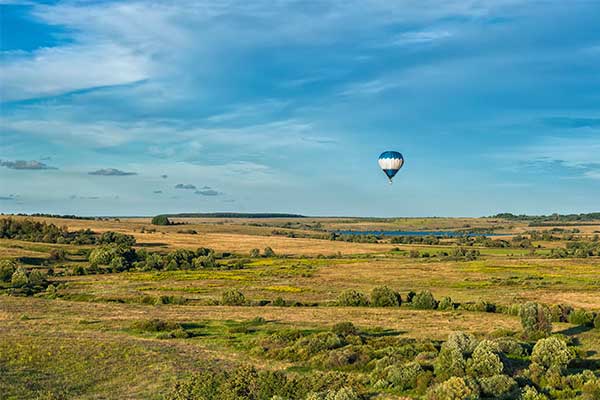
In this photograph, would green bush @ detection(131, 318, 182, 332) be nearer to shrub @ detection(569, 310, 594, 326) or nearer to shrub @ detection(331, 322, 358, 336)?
shrub @ detection(331, 322, 358, 336)

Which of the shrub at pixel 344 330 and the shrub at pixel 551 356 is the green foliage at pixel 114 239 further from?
the shrub at pixel 551 356

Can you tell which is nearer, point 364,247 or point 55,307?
point 55,307

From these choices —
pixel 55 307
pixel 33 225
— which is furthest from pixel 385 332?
pixel 33 225

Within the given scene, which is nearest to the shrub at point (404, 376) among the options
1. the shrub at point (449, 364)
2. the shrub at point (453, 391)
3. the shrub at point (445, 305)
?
the shrub at point (449, 364)

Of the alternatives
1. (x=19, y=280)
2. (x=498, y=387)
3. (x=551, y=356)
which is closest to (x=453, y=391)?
(x=498, y=387)

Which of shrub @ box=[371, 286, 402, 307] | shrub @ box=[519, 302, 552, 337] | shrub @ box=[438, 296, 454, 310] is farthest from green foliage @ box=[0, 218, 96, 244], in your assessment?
shrub @ box=[519, 302, 552, 337]

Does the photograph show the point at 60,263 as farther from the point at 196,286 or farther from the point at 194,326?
the point at 194,326

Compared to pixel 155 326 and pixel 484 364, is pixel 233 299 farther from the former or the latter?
pixel 484 364
